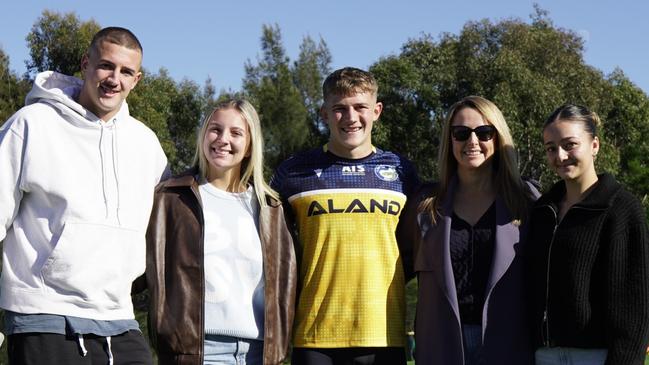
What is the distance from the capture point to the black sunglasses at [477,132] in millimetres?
4723

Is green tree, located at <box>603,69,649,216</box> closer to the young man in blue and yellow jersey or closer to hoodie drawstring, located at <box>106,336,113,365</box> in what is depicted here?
the young man in blue and yellow jersey

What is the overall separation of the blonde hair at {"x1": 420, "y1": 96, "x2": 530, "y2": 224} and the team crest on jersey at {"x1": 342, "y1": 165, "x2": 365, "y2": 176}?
1.33ft

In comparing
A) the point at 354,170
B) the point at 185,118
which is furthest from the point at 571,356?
the point at 185,118

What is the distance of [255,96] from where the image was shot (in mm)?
34188

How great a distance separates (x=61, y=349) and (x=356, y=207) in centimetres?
173

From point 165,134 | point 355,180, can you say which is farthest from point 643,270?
point 165,134

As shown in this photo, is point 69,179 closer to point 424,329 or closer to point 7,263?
point 7,263

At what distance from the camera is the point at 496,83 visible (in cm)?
2803

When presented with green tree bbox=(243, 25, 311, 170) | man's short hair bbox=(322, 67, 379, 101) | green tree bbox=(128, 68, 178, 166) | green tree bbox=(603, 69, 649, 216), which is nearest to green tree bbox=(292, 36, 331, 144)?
green tree bbox=(243, 25, 311, 170)

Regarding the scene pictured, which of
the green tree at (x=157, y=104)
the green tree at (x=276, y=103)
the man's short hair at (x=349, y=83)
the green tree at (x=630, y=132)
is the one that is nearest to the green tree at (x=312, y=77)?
the green tree at (x=276, y=103)

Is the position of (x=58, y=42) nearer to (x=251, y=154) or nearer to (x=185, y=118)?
(x=185, y=118)

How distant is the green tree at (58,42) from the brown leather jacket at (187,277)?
25361 millimetres

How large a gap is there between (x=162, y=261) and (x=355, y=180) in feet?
3.82

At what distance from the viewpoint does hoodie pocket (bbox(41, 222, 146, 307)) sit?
3.95 m
